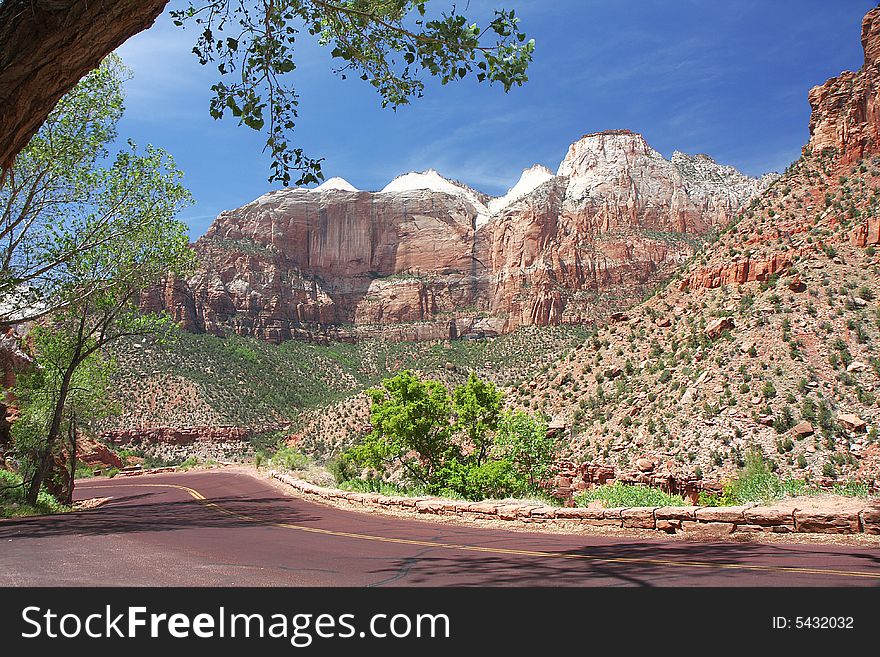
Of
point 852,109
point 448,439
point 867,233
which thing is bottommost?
point 448,439

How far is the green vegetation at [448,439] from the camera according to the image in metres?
18.0

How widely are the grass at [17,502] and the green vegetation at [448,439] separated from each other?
31.0ft

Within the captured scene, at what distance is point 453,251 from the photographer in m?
131

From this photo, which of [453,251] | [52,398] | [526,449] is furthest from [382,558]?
[453,251]

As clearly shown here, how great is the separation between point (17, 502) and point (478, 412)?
14.9m

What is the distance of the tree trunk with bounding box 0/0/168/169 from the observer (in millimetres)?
3887

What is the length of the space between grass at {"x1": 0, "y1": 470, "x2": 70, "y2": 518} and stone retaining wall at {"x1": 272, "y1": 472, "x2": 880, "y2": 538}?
12.2m

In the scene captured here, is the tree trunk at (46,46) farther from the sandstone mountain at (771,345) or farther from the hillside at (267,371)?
the hillside at (267,371)

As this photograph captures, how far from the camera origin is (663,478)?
74.6ft

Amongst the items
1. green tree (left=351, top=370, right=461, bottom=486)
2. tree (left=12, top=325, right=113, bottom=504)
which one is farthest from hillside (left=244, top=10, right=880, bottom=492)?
tree (left=12, top=325, right=113, bottom=504)

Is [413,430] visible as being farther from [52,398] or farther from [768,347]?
[768,347]
